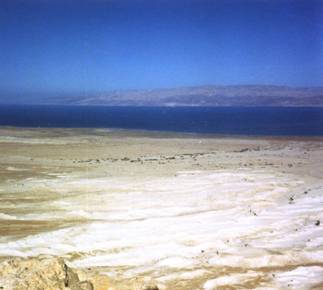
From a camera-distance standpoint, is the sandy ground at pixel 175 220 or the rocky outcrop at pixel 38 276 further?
the sandy ground at pixel 175 220

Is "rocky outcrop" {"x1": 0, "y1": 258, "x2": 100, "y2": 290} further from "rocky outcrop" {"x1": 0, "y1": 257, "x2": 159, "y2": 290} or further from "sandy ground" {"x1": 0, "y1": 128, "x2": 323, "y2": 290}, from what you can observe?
"sandy ground" {"x1": 0, "y1": 128, "x2": 323, "y2": 290}

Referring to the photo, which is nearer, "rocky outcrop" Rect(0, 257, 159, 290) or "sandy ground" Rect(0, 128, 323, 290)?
"rocky outcrop" Rect(0, 257, 159, 290)

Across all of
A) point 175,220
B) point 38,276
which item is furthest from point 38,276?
point 175,220

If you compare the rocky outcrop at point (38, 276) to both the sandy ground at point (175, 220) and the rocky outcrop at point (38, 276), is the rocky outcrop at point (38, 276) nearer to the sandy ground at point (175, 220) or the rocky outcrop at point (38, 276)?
the rocky outcrop at point (38, 276)

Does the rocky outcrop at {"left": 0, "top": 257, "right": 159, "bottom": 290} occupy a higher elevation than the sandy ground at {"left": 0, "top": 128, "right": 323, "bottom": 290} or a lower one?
higher

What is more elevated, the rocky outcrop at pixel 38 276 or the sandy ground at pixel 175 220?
the rocky outcrop at pixel 38 276

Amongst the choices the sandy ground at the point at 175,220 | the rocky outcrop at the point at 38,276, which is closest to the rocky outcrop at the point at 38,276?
the rocky outcrop at the point at 38,276

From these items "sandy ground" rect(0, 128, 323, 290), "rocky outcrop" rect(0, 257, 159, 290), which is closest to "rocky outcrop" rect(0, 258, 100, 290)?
"rocky outcrop" rect(0, 257, 159, 290)

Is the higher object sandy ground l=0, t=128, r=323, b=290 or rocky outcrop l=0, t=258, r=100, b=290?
rocky outcrop l=0, t=258, r=100, b=290

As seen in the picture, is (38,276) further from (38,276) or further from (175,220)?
(175,220)
